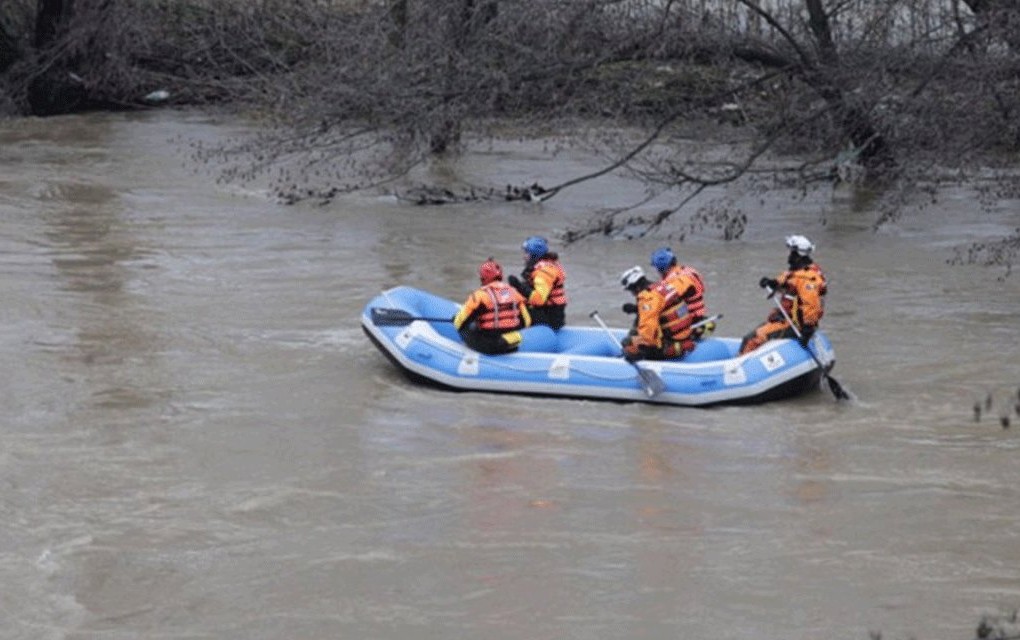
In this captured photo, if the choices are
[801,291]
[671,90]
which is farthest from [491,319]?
[671,90]

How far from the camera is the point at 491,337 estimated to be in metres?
12.7

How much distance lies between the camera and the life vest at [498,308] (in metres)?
12.6

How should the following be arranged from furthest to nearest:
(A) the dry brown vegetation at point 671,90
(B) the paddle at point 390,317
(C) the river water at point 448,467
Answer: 1. (A) the dry brown vegetation at point 671,90
2. (B) the paddle at point 390,317
3. (C) the river water at point 448,467

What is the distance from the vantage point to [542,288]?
1340 centimetres

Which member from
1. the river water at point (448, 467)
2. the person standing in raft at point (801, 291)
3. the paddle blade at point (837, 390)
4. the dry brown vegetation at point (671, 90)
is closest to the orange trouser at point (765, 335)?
the person standing in raft at point (801, 291)

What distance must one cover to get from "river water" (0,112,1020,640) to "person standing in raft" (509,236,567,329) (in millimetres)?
1176

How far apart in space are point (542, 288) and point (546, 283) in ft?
0.15

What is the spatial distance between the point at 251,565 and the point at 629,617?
6.35 ft

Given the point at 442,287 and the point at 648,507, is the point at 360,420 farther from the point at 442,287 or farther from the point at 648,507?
the point at 442,287

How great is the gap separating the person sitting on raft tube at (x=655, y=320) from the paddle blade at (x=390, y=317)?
163 centimetres

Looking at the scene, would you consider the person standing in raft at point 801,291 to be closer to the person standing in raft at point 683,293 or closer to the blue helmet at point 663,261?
the person standing in raft at point 683,293

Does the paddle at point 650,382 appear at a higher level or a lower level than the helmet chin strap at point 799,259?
lower

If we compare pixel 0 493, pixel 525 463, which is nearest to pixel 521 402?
pixel 525 463

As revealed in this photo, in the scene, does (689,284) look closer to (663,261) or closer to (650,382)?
(663,261)
